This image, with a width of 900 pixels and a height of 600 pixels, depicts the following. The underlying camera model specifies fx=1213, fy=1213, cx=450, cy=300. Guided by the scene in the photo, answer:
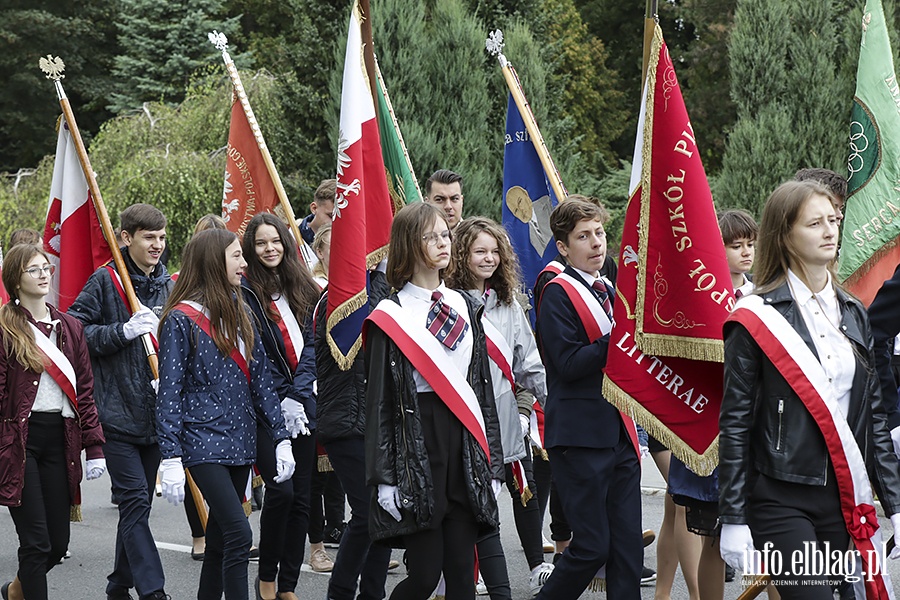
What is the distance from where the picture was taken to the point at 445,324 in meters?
4.92

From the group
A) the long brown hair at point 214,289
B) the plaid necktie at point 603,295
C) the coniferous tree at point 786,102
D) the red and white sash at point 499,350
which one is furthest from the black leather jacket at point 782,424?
the coniferous tree at point 786,102

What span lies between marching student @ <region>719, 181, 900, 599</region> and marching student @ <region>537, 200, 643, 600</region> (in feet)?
A: 4.14

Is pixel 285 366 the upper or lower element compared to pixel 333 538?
upper

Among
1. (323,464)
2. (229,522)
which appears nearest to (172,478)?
(229,522)

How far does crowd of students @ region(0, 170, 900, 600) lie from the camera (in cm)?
402

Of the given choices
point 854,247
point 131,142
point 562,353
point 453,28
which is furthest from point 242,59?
point 562,353

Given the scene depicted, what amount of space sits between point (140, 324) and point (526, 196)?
2.79m

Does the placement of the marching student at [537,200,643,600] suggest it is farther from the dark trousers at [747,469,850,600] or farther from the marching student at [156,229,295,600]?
the marching student at [156,229,295,600]

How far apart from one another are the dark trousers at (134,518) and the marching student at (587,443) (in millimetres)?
2206

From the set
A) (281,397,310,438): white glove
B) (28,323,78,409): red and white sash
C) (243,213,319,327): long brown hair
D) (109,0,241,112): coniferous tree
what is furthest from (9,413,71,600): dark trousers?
(109,0,241,112): coniferous tree

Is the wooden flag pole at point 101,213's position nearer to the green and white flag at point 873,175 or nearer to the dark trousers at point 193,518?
the dark trousers at point 193,518

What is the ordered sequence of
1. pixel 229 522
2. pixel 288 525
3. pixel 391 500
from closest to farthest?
pixel 391 500, pixel 229 522, pixel 288 525

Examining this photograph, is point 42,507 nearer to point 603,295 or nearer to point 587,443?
point 587,443

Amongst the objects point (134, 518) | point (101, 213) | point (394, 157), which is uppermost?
point (394, 157)
